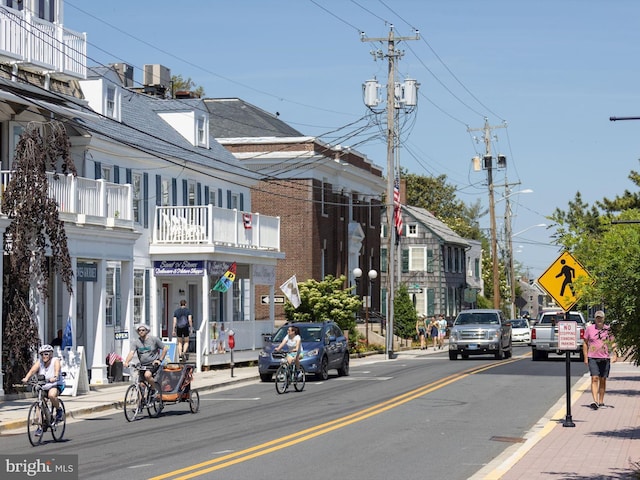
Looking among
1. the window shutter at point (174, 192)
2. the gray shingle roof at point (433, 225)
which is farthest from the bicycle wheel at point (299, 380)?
the gray shingle roof at point (433, 225)

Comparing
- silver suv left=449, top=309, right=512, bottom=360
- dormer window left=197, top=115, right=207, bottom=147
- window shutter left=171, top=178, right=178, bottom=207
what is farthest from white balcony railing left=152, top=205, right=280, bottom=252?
silver suv left=449, top=309, right=512, bottom=360

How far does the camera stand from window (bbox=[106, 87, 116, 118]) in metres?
36.2

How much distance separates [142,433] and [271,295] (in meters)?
24.3

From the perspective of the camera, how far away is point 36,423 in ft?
59.5

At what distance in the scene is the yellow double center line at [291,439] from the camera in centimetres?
1416

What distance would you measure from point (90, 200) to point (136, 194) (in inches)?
261

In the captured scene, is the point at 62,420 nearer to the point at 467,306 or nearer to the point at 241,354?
the point at 241,354

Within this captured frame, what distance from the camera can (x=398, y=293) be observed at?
65250 millimetres

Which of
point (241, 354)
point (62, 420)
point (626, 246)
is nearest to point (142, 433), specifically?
point (62, 420)

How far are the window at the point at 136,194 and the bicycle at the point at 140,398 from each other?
1502 cm

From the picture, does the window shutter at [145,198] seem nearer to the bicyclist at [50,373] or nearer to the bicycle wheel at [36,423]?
the bicyclist at [50,373]

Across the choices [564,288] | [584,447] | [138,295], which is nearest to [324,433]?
[584,447]

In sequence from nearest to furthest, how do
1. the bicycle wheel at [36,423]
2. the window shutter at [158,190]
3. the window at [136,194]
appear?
the bicycle wheel at [36,423] < the window at [136,194] < the window shutter at [158,190]

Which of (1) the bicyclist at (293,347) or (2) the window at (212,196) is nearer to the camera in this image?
(1) the bicyclist at (293,347)
